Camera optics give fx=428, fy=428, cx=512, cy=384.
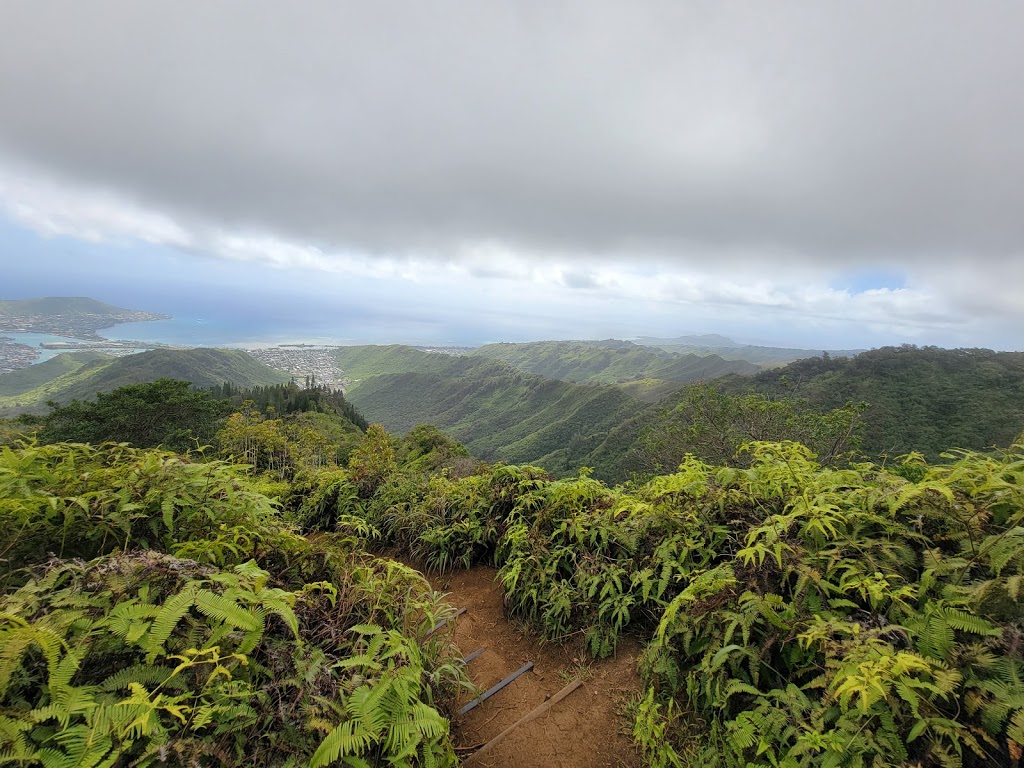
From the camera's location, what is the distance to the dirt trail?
3125 mm

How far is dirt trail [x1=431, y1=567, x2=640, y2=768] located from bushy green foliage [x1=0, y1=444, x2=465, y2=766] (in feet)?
1.50

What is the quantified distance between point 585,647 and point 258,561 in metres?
2.99

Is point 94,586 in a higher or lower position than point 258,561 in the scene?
higher

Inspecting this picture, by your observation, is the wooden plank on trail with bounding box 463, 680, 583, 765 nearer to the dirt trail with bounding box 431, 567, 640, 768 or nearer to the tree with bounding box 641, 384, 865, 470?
the dirt trail with bounding box 431, 567, 640, 768

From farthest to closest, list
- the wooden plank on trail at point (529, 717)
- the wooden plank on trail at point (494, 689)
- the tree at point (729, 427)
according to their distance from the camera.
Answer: the tree at point (729, 427)
the wooden plank on trail at point (494, 689)
the wooden plank on trail at point (529, 717)

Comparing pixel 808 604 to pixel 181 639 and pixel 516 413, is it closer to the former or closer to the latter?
pixel 181 639

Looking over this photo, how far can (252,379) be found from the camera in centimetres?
17388

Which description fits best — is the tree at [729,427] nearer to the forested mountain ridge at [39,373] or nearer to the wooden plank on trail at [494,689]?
the wooden plank on trail at [494,689]

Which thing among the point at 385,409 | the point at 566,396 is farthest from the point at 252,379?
the point at 566,396

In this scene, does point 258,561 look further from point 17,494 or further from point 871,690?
point 871,690

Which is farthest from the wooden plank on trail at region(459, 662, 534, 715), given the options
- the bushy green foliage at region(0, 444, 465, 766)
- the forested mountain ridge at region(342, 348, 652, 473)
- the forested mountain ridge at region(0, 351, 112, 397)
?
the forested mountain ridge at region(0, 351, 112, 397)

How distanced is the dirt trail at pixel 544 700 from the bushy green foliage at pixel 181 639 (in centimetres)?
46

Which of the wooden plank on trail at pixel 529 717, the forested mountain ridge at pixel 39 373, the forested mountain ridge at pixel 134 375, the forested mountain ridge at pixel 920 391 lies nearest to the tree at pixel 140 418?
the wooden plank on trail at pixel 529 717

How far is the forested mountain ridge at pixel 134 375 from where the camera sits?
358ft
